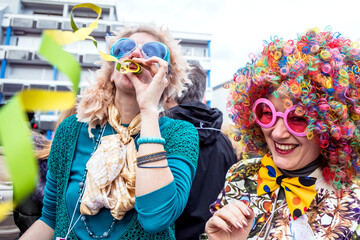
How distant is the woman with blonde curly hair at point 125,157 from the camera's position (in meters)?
1.28

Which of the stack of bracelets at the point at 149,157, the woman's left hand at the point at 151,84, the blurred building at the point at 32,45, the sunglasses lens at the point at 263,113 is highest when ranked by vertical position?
the blurred building at the point at 32,45

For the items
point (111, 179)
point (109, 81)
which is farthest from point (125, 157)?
point (109, 81)

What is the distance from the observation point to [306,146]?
1403mm

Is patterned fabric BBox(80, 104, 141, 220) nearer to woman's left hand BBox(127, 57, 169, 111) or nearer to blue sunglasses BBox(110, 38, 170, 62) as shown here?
woman's left hand BBox(127, 57, 169, 111)

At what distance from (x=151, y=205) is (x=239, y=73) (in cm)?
97

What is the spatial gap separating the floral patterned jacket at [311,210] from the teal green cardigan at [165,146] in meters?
0.31

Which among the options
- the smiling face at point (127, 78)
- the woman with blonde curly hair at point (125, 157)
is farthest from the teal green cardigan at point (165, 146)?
the smiling face at point (127, 78)

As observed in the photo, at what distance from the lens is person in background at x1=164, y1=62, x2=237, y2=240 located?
80.0 inches

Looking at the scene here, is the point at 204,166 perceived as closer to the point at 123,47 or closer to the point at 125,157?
the point at 125,157

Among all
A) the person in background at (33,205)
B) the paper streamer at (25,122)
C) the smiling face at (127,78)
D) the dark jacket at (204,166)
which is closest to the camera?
the paper streamer at (25,122)

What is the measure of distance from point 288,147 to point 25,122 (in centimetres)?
130

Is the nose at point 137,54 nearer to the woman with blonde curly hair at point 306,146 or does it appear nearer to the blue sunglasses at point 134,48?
the blue sunglasses at point 134,48

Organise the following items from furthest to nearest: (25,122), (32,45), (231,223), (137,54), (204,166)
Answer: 1. (32,45)
2. (204,166)
3. (137,54)
4. (231,223)
5. (25,122)

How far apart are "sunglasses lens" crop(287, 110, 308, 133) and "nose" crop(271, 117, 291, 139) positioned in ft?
0.11
